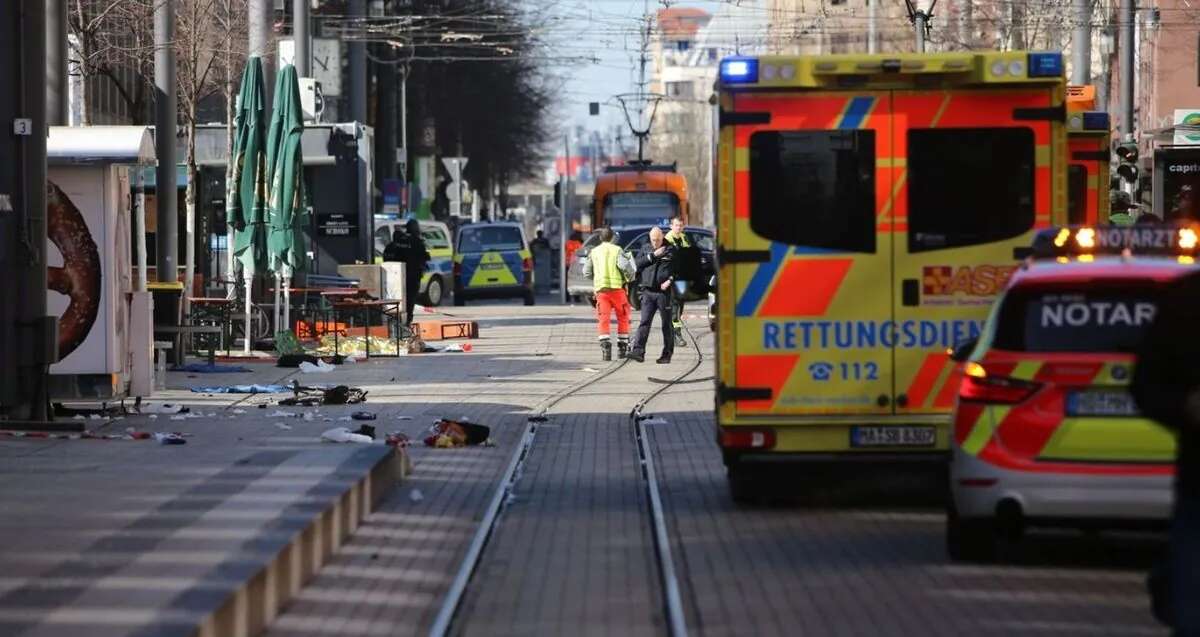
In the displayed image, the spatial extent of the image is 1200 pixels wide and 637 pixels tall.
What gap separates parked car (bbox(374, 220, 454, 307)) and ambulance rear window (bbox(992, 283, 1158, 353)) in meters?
39.8

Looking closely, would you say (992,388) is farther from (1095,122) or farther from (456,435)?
(1095,122)

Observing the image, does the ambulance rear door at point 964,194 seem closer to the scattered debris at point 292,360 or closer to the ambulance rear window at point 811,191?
the ambulance rear window at point 811,191

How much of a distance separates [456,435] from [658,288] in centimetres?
1030

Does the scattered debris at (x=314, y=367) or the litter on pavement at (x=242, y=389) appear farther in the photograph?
the scattered debris at (x=314, y=367)

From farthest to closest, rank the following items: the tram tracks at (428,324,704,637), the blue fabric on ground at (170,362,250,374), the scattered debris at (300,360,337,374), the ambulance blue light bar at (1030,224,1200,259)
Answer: the scattered debris at (300,360,337,374) < the blue fabric on ground at (170,362,250,374) < the ambulance blue light bar at (1030,224,1200,259) < the tram tracks at (428,324,704,637)

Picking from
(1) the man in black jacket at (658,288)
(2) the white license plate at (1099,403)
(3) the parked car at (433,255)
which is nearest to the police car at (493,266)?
(3) the parked car at (433,255)

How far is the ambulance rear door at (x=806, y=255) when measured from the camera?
1319 centimetres

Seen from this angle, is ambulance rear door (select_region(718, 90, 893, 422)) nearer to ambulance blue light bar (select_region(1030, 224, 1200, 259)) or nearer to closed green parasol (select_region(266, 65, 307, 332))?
ambulance blue light bar (select_region(1030, 224, 1200, 259))

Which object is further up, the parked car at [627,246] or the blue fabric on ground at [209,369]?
the parked car at [627,246]

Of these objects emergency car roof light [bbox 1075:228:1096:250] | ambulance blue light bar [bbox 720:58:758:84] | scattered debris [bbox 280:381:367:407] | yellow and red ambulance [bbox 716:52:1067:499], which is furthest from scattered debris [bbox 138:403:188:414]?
emergency car roof light [bbox 1075:228:1096:250]

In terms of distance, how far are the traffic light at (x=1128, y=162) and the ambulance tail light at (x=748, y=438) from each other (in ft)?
70.6

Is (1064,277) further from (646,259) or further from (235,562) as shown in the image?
(646,259)

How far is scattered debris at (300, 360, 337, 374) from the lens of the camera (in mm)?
26578

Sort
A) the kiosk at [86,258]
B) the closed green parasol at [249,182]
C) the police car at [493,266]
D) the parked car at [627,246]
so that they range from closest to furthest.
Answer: the kiosk at [86,258], the closed green parasol at [249,182], the parked car at [627,246], the police car at [493,266]
